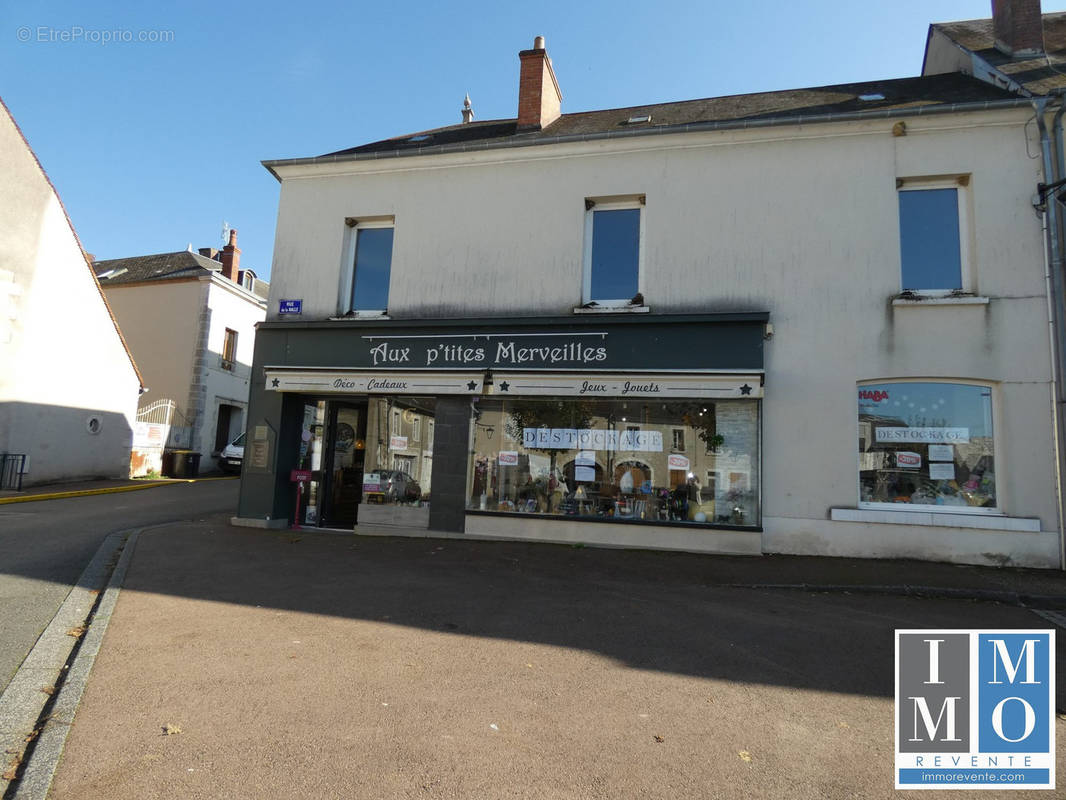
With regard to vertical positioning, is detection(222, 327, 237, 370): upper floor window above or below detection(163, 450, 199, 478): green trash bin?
above

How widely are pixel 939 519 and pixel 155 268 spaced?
28.1 meters

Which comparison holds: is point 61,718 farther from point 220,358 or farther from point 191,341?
point 220,358

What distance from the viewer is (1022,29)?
401 inches

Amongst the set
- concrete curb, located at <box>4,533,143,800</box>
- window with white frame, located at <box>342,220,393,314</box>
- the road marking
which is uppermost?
window with white frame, located at <box>342,220,393,314</box>

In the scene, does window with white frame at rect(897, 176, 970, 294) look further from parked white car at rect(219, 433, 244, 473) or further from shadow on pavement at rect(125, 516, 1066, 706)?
parked white car at rect(219, 433, 244, 473)

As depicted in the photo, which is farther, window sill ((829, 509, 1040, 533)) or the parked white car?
the parked white car

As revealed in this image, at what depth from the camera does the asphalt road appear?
4.82 m

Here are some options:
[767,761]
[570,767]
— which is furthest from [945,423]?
[570,767]

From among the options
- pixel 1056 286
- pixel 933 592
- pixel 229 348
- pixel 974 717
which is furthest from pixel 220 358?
pixel 974 717

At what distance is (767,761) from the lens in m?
3.05

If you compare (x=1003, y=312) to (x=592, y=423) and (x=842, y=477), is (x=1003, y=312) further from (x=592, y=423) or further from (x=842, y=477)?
(x=592, y=423)

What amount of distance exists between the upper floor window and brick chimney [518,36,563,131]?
17628 millimetres

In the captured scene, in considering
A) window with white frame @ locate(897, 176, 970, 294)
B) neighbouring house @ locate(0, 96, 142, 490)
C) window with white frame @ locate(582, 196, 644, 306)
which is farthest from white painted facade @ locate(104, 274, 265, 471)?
window with white frame @ locate(897, 176, 970, 294)

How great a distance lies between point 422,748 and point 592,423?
653 cm
